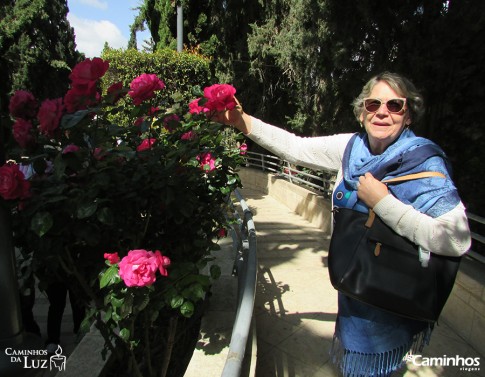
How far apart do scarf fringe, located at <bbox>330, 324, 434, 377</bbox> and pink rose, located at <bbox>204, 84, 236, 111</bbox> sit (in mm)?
1289

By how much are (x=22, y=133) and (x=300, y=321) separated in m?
2.73

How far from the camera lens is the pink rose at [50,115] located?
147cm

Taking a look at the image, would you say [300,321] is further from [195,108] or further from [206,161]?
[195,108]

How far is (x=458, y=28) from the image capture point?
14.4 ft

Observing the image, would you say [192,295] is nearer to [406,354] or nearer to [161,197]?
[161,197]

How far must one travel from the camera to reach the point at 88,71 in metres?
1.50

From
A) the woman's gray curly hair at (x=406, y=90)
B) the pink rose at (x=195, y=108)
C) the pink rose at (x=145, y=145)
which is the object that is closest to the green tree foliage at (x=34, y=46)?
the pink rose at (x=145, y=145)

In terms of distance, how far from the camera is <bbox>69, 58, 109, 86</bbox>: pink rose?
1.50 m

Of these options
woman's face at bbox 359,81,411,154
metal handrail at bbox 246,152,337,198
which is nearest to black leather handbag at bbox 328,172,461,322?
woman's face at bbox 359,81,411,154

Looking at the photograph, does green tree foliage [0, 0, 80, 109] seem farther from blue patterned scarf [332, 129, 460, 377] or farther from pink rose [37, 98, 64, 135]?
blue patterned scarf [332, 129, 460, 377]

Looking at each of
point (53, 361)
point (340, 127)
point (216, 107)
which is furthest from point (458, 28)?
point (53, 361)

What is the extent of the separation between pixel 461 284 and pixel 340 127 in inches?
172

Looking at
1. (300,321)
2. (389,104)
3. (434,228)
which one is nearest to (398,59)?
(300,321)

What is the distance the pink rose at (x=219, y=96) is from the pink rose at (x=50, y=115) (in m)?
0.61
